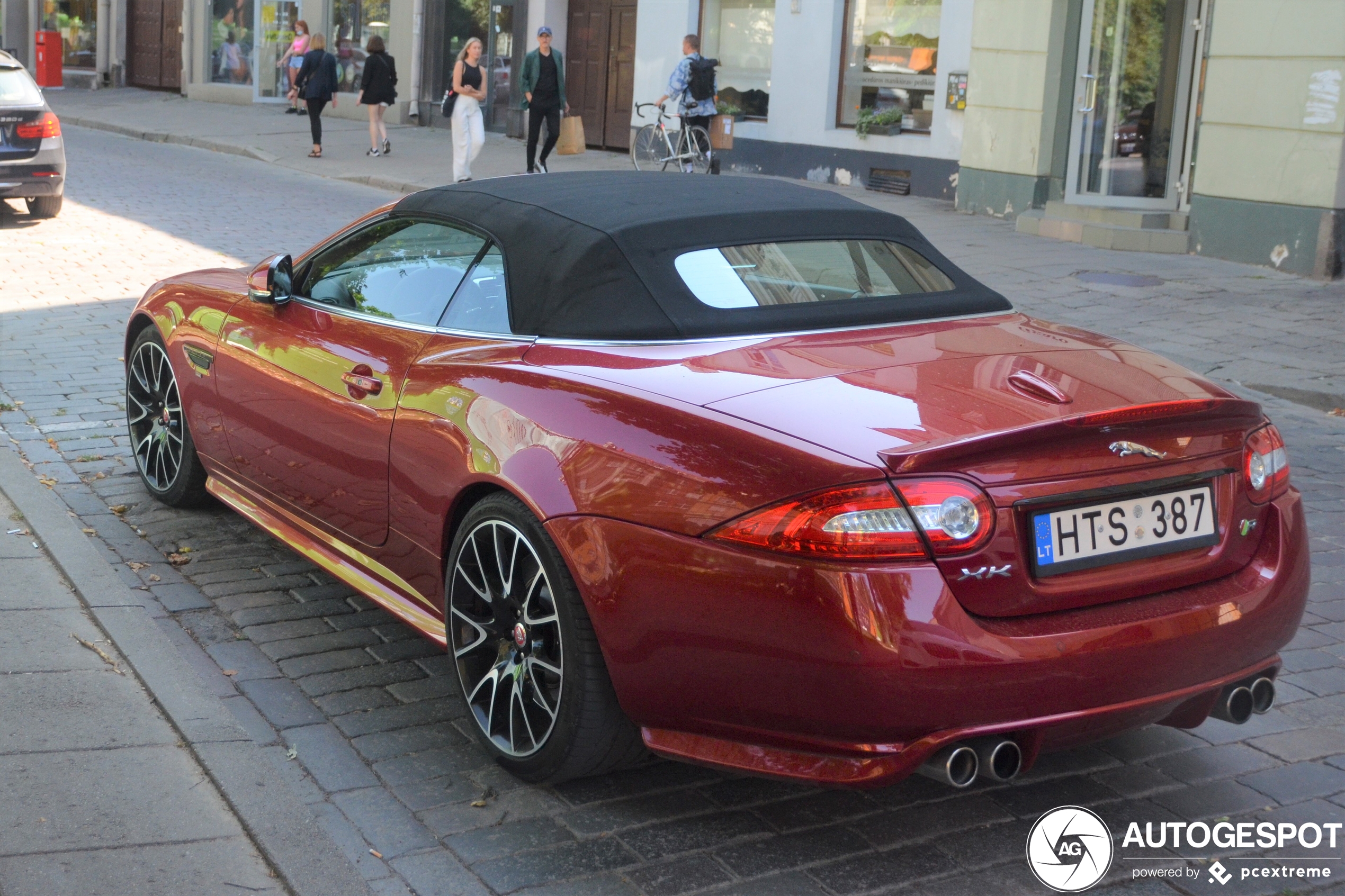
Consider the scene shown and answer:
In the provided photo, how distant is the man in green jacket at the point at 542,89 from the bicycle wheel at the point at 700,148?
5.76 feet

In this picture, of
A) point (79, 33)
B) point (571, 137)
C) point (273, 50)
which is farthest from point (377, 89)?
point (79, 33)

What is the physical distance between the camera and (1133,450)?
10.7 feet

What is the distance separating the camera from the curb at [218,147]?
62.7ft

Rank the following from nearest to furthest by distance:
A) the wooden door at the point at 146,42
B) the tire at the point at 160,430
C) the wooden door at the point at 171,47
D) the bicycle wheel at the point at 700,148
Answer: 1. the tire at the point at 160,430
2. the bicycle wheel at the point at 700,148
3. the wooden door at the point at 171,47
4. the wooden door at the point at 146,42

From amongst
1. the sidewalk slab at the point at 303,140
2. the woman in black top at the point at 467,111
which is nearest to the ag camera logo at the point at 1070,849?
the sidewalk slab at the point at 303,140

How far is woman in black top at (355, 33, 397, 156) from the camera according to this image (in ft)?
73.2

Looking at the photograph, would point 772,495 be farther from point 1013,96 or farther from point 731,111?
point 731,111

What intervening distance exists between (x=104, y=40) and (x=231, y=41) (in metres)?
6.91

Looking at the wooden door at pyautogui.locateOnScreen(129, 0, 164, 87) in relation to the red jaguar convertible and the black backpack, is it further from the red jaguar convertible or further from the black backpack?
the red jaguar convertible

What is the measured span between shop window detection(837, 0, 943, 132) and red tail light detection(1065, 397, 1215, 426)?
15988mm

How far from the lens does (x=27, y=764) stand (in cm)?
369

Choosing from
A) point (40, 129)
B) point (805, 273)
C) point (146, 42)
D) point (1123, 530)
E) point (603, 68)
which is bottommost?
point (1123, 530)

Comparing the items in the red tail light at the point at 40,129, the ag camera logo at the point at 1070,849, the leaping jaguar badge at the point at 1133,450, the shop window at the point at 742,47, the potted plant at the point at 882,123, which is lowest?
the ag camera logo at the point at 1070,849

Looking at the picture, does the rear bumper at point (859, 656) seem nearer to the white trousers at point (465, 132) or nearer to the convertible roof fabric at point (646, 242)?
the convertible roof fabric at point (646, 242)
